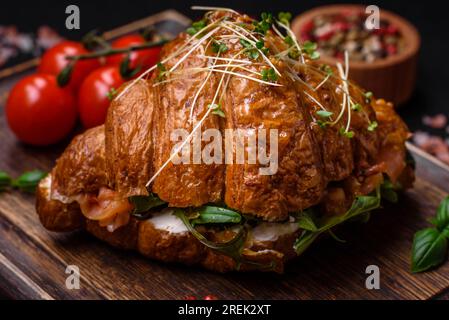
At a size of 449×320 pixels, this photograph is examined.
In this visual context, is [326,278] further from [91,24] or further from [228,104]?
[91,24]

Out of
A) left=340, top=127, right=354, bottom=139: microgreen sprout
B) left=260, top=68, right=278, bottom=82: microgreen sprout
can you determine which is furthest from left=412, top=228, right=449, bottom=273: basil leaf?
left=260, top=68, right=278, bottom=82: microgreen sprout

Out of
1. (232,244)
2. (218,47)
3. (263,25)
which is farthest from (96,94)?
(232,244)

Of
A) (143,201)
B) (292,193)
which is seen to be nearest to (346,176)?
(292,193)

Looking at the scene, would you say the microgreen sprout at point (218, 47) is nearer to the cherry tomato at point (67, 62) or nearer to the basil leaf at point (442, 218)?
the basil leaf at point (442, 218)

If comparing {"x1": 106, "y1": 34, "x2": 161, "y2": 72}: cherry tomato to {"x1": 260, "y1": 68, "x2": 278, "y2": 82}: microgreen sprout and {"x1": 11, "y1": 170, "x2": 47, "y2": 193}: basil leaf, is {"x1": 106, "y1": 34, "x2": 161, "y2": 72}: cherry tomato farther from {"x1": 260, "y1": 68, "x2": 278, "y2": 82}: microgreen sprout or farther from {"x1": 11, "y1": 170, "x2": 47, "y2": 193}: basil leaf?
{"x1": 260, "y1": 68, "x2": 278, "y2": 82}: microgreen sprout

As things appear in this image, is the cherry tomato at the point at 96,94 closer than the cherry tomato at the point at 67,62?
Yes
